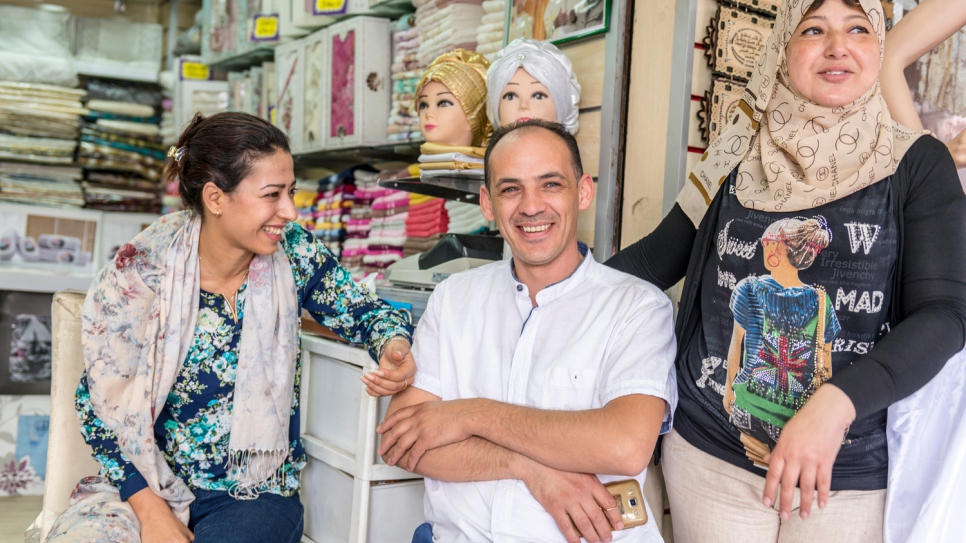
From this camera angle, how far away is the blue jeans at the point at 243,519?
1.88 meters

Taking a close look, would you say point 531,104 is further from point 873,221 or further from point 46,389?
point 46,389

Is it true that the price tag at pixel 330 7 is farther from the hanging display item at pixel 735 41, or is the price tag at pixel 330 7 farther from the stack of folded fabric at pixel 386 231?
the hanging display item at pixel 735 41

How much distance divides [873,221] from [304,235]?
142 centimetres

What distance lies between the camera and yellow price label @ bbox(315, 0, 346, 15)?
3855 mm

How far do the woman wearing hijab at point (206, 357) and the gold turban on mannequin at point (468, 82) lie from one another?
0.67 m

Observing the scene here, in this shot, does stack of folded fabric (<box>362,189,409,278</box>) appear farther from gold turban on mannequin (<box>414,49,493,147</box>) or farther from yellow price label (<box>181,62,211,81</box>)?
yellow price label (<box>181,62,211,81</box>)

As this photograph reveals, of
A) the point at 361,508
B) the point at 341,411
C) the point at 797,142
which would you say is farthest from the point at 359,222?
the point at 797,142

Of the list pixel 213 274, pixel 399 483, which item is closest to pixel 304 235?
pixel 213 274

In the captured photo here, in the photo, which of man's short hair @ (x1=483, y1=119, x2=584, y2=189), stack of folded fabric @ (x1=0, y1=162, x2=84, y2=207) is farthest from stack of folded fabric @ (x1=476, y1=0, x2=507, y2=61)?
stack of folded fabric @ (x1=0, y1=162, x2=84, y2=207)

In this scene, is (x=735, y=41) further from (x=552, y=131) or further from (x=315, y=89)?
(x=315, y=89)

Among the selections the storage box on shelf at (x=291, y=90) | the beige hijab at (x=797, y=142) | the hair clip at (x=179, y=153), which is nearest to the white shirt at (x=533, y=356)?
the beige hijab at (x=797, y=142)

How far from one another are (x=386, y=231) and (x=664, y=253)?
1.90 meters

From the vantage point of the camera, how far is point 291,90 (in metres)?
4.47

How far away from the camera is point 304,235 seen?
7.27 ft
